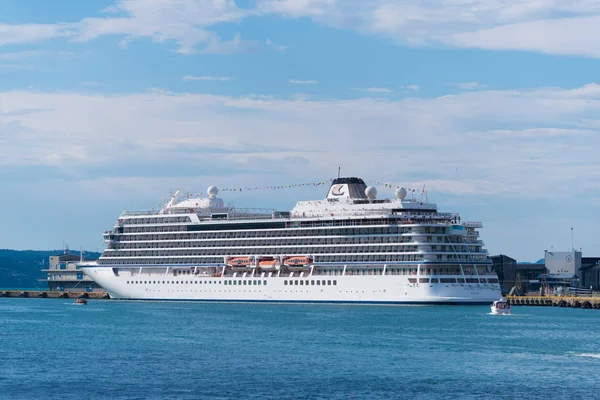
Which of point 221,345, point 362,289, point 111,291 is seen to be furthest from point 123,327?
point 111,291

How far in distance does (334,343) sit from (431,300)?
3535 cm

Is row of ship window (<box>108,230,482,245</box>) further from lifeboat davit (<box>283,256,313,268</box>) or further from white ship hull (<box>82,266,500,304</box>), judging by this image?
white ship hull (<box>82,266,500,304</box>)

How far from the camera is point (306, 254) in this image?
4476 inches

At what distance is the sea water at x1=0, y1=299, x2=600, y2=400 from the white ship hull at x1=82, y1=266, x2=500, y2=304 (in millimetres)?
5492

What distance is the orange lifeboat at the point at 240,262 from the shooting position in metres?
118

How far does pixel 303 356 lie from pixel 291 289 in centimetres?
5145

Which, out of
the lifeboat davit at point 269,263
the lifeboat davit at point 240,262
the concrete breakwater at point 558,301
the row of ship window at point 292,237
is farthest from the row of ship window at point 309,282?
the concrete breakwater at point 558,301

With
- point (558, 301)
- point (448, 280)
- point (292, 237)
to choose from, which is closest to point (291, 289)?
point (292, 237)

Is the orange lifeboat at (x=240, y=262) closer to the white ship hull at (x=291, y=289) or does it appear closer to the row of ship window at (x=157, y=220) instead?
the white ship hull at (x=291, y=289)

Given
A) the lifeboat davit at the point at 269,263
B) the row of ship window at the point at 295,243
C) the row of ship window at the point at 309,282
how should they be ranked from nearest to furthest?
1. the row of ship window at the point at 295,243
2. the row of ship window at the point at 309,282
3. the lifeboat davit at the point at 269,263

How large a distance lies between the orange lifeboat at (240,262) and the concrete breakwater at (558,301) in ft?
102

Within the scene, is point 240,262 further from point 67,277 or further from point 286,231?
point 67,277

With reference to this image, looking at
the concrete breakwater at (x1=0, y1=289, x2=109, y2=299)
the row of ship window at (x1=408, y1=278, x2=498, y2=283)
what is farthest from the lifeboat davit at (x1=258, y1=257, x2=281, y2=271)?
the concrete breakwater at (x1=0, y1=289, x2=109, y2=299)

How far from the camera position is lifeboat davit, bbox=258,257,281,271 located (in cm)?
11549
